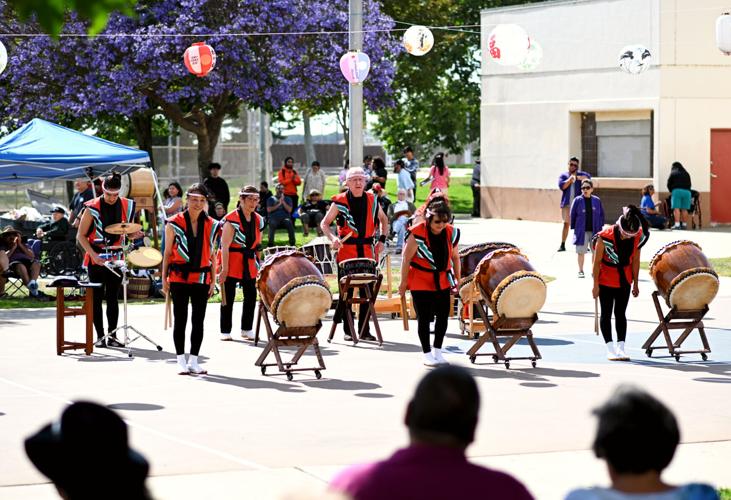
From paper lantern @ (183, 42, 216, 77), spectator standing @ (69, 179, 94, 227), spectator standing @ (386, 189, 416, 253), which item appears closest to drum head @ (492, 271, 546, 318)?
spectator standing @ (69, 179, 94, 227)

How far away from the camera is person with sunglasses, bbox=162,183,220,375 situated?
12.9m

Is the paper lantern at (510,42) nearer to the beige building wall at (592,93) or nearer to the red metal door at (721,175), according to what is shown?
the beige building wall at (592,93)

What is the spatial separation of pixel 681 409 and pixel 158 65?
62.2 feet

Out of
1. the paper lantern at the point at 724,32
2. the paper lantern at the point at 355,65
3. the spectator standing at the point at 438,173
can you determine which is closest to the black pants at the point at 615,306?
the paper lantern at the point at 355,65

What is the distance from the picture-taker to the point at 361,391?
12.1m

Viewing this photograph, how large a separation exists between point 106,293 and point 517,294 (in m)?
4.39

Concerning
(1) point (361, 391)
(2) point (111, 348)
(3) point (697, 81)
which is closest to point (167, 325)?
(2) point (111, 348)

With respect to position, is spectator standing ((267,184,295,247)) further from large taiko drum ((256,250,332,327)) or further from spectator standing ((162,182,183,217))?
large taiko drum ((256,250,332,327))

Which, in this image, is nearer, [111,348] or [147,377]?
[147,377]

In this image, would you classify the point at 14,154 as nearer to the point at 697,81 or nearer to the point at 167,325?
the point at 167,325

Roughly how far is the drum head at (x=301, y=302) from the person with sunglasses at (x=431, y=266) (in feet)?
2.70

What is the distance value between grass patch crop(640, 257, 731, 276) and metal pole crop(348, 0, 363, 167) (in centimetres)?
497

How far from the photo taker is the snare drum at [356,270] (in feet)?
50.5

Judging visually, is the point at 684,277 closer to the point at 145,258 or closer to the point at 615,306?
the point at 615,306
